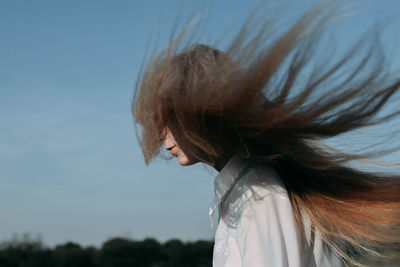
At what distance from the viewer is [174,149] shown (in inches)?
91.7

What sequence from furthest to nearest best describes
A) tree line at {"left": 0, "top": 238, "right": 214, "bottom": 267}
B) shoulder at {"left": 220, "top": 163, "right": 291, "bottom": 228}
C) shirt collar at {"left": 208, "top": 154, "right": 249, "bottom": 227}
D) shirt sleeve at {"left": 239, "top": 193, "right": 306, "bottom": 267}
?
tree line at {"left": 0, "top": 238, "right": 214, "bottom": 267}
shirt collar at {"left": 208, "top": 154, "right": 249, "bottom": 227}
shoulder at {"left": 220, "top": 163, "right": 291, "bottom": 228}
shirt sleeve at {"left": 239, "top": 193, "right": 306, "bottom": 267}

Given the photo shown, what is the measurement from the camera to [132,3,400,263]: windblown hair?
2033mm

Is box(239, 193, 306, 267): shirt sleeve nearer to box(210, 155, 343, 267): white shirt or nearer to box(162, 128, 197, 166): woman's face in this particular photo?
box(210, 155, 343, 267): white shirt

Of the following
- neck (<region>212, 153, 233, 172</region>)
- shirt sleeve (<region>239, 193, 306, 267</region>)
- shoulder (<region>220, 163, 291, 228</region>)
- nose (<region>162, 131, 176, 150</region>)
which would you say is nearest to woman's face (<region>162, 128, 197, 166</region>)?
nose (<region>162, 131, 176, 150</region>)

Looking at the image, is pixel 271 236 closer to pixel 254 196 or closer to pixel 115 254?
pixel 254 196

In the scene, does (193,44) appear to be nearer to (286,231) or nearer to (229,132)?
(229,132)

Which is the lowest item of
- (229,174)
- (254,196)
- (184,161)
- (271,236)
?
(271,236)

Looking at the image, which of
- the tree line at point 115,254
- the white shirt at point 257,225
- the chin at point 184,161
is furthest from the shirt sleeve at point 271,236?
the tree line at point 115,254

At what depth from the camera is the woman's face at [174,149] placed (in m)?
2.31

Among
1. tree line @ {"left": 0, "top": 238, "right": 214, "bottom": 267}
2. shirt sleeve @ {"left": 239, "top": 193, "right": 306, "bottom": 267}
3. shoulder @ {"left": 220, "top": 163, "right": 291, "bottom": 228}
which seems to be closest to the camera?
shirt sleeve @ {"left": 239, "top": 193, "right": 306, "bottom": 267}

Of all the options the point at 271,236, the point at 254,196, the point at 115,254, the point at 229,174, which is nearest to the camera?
the point at 271,236

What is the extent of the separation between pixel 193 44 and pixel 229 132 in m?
0.39

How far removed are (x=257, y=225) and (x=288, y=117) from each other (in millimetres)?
411

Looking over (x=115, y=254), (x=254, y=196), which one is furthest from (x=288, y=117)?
(x=115, y=254)
